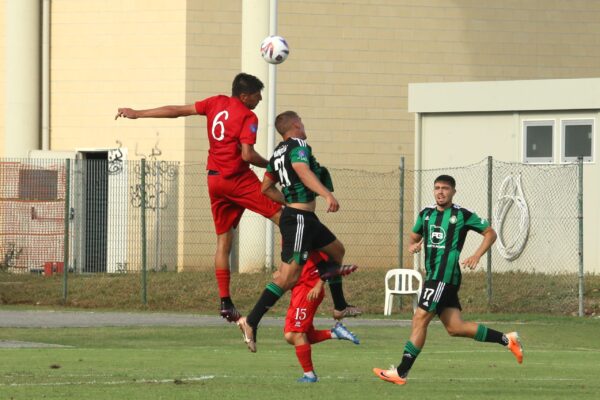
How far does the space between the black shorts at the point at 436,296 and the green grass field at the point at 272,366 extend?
70 cm

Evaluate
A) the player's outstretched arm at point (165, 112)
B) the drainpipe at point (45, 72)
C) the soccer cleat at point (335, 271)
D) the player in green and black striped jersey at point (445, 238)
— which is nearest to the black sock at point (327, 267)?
the soccer cleat at point (335, 271)

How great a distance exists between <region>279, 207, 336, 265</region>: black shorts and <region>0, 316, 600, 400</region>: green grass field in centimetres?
114

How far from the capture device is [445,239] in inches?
524

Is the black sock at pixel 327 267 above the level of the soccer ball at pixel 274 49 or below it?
below

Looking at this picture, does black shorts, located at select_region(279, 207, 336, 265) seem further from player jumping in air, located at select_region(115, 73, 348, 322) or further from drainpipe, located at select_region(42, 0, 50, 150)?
drainpipe, located at select_region(42, 0, 50, 150)

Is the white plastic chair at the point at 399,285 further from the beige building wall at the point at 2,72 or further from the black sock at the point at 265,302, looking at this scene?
the beige building wall at the point at 2,72

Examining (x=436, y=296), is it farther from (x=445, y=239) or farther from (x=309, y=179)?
(x=309, y=179)

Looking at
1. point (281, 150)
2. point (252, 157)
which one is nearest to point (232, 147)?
point (252, 157)

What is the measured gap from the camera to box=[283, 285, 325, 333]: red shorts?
13242mm

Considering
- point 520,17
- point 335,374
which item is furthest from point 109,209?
point 335,374

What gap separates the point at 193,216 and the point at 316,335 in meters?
20.5

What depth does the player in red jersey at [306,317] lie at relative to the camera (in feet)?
43.1

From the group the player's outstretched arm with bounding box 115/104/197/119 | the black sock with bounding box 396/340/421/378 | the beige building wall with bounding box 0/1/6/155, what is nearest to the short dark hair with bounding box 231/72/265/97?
the player's outstretched arm with bounding box 115/104/197/119

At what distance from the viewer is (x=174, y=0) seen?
1371 inches
